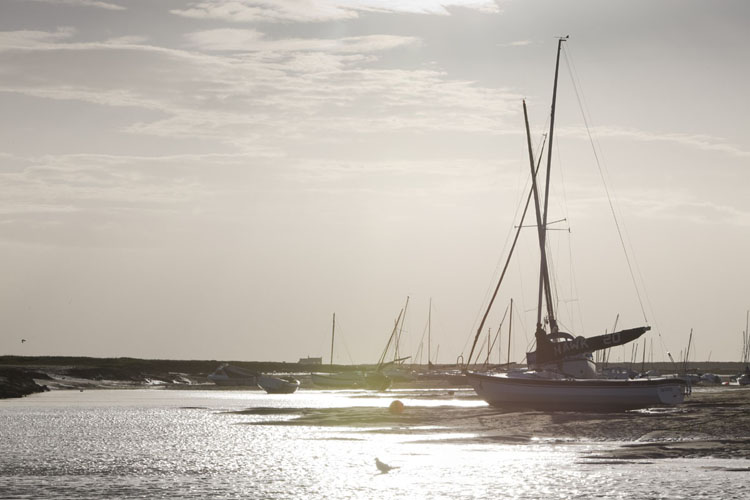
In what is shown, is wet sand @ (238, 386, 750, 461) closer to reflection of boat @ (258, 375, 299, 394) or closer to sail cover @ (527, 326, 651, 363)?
sail cover @ (527, 326, 651, 363)

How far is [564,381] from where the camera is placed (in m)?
64.4

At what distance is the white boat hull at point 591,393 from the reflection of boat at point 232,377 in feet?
352

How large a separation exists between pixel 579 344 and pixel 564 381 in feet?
13.3

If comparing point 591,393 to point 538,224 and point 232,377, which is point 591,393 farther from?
point 232,377

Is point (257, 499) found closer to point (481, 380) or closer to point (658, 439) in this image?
point (658, 439)

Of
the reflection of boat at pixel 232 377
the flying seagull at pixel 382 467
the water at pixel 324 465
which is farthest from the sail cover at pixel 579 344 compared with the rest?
the reflection of boat at pixel 232 377

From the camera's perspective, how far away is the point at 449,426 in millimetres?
56750

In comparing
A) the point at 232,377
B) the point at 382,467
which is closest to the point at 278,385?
the point at 232,377

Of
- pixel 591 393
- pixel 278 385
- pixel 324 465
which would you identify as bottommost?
pixel 324 465

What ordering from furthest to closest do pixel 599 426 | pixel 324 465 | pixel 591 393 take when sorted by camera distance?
pixel 591 393 < pixel 599 426 < pixel 324 465

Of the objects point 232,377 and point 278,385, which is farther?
point 232,377

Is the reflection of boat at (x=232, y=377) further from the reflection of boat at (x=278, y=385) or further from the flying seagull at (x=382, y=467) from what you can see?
the flying seagull at (x=382, y=467)

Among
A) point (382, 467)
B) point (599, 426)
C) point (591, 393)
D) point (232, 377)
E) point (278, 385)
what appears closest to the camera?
point (382, 467)

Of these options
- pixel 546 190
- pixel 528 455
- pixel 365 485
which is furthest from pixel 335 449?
Result: pixel 546 190
